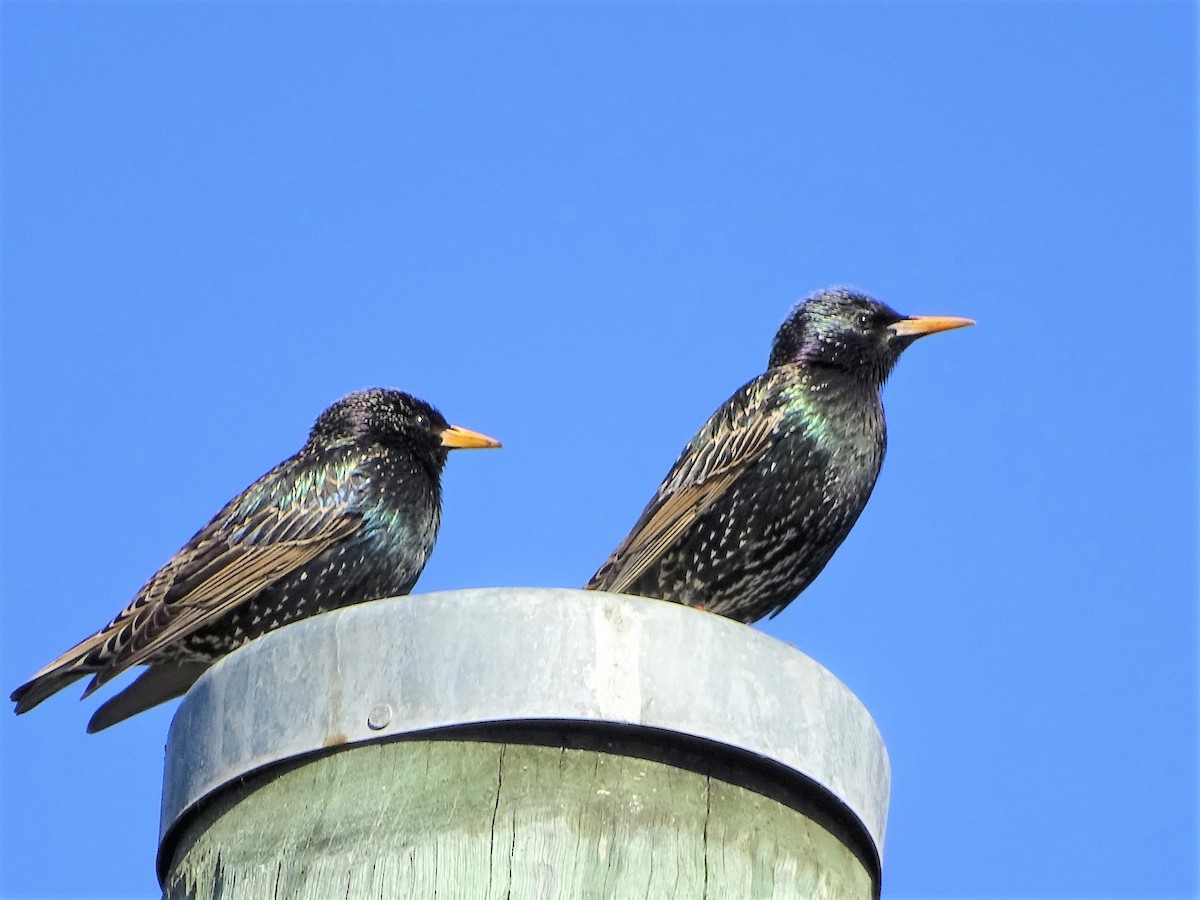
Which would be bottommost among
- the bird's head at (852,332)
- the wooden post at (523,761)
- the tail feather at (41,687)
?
the wooden post at (523,761)

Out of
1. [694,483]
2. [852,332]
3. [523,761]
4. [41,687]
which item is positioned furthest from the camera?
[852,332]

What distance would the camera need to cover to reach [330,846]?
311 cm

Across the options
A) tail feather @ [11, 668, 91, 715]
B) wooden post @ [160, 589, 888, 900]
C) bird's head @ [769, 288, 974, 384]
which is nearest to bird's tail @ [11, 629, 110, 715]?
tail feather @ [11, 668, 91, 715]

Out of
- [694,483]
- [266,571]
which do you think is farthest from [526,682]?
[694,483]

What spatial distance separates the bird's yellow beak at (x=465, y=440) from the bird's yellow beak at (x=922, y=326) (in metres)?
1.65

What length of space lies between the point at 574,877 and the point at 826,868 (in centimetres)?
51

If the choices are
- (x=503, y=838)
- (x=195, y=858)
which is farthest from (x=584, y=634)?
(x=195, y=858)

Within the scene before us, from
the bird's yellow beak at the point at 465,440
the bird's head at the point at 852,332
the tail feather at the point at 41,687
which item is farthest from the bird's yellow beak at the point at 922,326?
the tail feather at the point at 41,687

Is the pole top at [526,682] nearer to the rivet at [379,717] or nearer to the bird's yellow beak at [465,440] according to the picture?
the rivet at [379,717]

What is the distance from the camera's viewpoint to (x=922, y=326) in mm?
7531

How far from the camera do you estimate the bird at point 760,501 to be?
689cm

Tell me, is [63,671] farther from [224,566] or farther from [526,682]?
[526,682]

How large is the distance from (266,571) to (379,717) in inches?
145

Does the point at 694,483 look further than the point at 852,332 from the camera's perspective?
No
